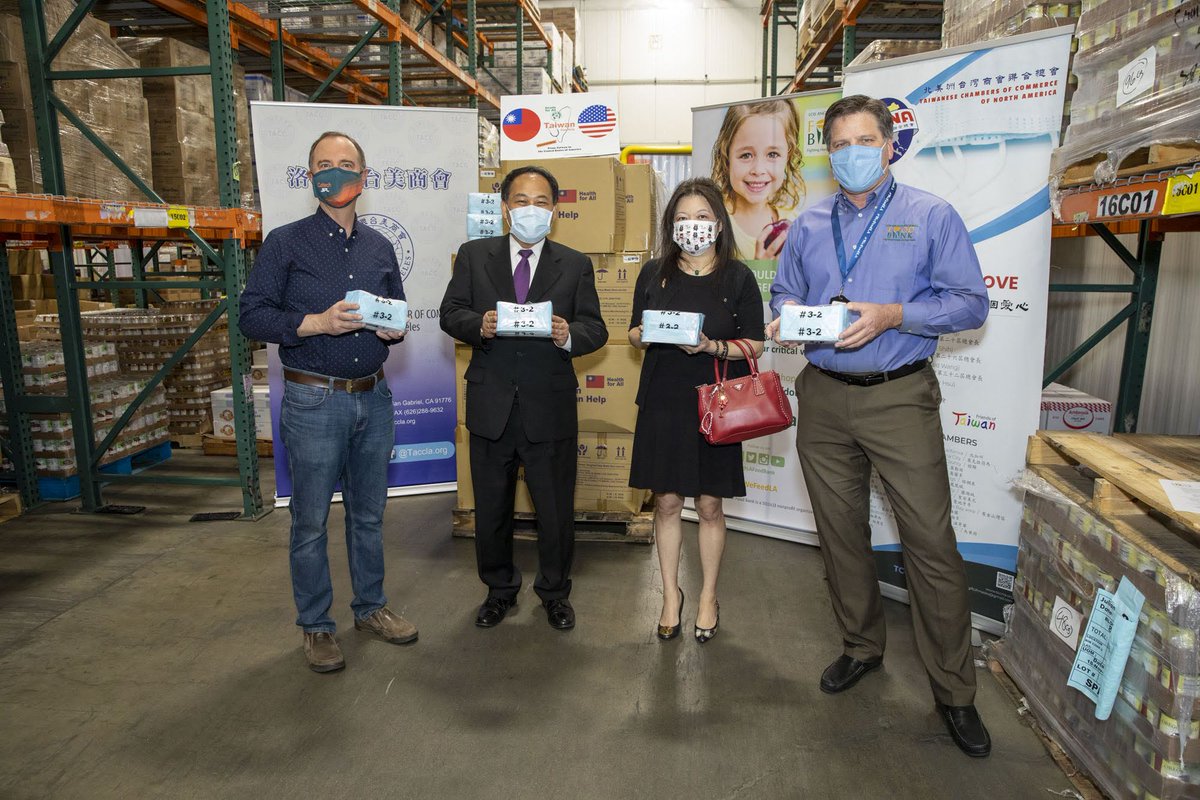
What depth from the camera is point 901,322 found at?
91.0 inches

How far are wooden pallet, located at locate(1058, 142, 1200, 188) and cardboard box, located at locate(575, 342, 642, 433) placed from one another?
7.20 feet

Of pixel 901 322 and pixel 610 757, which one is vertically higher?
pixel 901 322

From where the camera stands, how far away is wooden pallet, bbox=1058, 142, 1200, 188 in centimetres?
184

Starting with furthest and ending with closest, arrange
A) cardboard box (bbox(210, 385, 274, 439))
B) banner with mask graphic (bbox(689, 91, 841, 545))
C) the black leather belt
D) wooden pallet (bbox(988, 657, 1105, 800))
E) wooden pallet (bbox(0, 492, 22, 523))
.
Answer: cardboard box (bbox(210, 385, 274, 439))
wooden pallet (bbox(0, 492, 22, 523))
banner with mask graphic (bbox(689, 91, 841, 545))
the black leather belt
wooden pallet (bbox(988, 657, 1105, 800))

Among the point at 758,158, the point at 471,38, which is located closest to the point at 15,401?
the point at 758,158

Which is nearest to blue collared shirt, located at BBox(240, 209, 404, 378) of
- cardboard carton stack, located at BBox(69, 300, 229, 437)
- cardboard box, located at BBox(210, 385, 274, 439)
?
cardboard box, located at BBox(210, 385, 274, 439)

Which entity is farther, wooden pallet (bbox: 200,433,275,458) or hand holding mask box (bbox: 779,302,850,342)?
wooden pallet (bbox: 200,433,275,458)

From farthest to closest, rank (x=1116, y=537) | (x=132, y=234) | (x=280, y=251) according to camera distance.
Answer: (x=132, y=234)
(x=280, y=251)
(x=1116, y=537)

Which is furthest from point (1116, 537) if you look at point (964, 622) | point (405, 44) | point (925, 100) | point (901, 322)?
point (405, 44)

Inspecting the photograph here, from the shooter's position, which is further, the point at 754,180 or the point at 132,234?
the point at 132,234

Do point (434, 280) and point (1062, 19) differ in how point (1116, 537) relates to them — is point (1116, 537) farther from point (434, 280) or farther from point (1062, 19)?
point (434, 280)

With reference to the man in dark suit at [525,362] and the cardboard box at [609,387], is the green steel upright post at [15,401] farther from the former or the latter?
the cardboard box at [609,387]

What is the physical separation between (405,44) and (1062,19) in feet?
16.7

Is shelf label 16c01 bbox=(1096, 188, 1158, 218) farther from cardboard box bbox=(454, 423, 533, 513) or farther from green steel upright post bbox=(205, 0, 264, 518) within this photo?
green steel upright post bbox=(205, 0, 264, 518)
